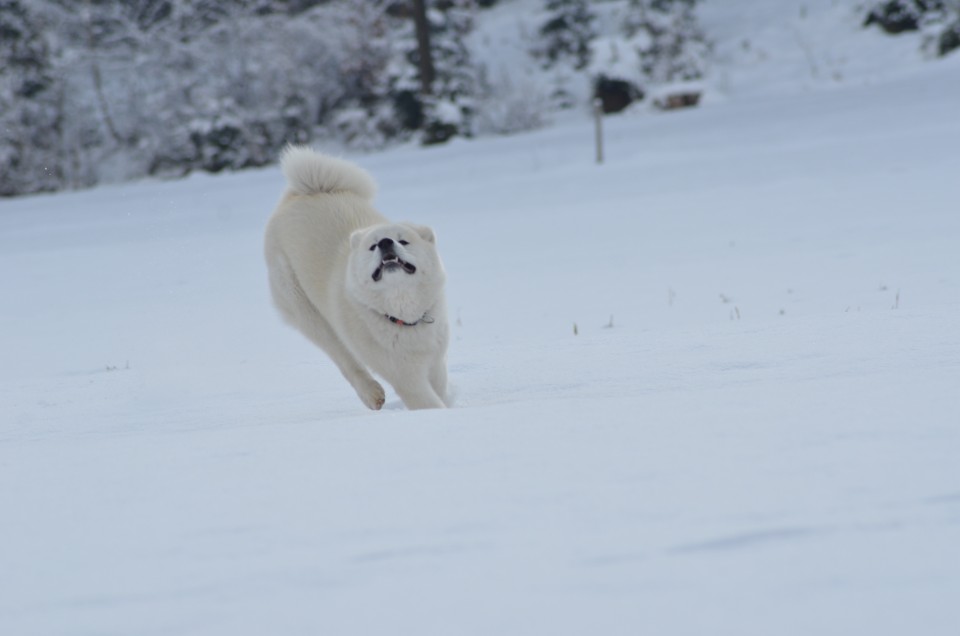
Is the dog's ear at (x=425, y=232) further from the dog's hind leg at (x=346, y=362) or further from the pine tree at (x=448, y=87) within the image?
the pine tree at (x=448, y=87)

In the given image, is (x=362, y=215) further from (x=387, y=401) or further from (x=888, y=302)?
(x=888, y=302)

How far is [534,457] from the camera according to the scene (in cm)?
196

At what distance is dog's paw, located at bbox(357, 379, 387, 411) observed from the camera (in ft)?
12.8

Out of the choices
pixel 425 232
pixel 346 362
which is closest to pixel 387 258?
pixel 425 232

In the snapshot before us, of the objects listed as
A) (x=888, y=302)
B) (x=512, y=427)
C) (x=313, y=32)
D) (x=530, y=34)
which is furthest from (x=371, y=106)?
(x=512, y=427)

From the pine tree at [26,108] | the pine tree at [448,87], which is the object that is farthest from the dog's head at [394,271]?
the pine tree at [26,108]

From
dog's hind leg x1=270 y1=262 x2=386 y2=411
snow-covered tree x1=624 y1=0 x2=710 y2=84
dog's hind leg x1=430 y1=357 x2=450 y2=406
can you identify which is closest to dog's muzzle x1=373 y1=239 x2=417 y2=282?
dog's hind leg x1=430 y1=357 x2=450 y2=406

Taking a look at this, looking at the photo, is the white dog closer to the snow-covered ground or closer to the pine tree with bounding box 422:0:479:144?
the snow-covered ground

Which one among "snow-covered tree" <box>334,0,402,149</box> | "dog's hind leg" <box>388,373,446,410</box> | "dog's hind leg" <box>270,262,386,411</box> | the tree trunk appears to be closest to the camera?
"dog's hind leg" <box>388,373,446,410</box>

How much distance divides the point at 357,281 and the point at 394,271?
20 cm

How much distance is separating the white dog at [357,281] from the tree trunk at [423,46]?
631 inches

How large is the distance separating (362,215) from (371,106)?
59.9 feet

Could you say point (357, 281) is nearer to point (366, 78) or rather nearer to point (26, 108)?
point (366, 78)

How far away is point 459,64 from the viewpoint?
21109 mm
